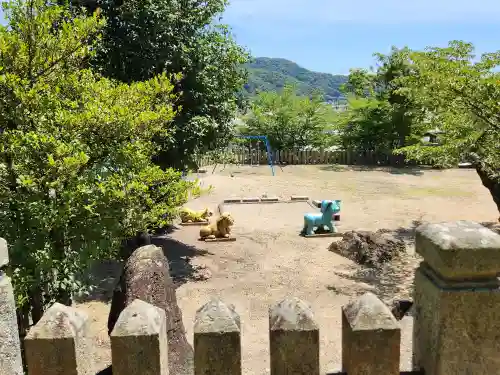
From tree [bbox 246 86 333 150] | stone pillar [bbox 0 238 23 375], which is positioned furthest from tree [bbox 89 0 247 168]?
tree [bbox 246 86 333 150]

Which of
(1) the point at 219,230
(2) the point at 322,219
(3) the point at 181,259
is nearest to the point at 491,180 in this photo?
(2) the point at 322,219

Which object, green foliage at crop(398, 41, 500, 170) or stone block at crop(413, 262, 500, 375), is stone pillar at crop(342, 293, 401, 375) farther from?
green foliage at crop(398, 41, 500, 170)

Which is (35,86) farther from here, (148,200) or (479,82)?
(479,82)

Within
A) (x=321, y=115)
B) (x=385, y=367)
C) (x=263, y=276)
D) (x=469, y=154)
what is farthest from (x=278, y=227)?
(x=321, y=115)

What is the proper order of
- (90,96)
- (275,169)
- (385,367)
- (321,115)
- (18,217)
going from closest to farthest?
(385,367)
(18,217)
(90,96)
(275,169)
(321,115)

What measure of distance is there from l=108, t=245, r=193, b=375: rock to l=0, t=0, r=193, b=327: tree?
0.39 meters

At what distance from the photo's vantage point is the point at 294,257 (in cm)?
1244

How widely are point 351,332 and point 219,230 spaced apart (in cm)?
1163

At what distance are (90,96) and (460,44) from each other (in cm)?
879

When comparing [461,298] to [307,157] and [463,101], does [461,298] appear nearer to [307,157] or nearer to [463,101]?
[463,101]

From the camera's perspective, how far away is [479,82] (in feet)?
32.1

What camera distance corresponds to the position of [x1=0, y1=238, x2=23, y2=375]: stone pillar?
246 cm

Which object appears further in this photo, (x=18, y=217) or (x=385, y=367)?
(x=18, y=217)

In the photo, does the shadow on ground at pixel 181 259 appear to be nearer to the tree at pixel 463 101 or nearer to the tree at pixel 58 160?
the tree at pixel 58 160
